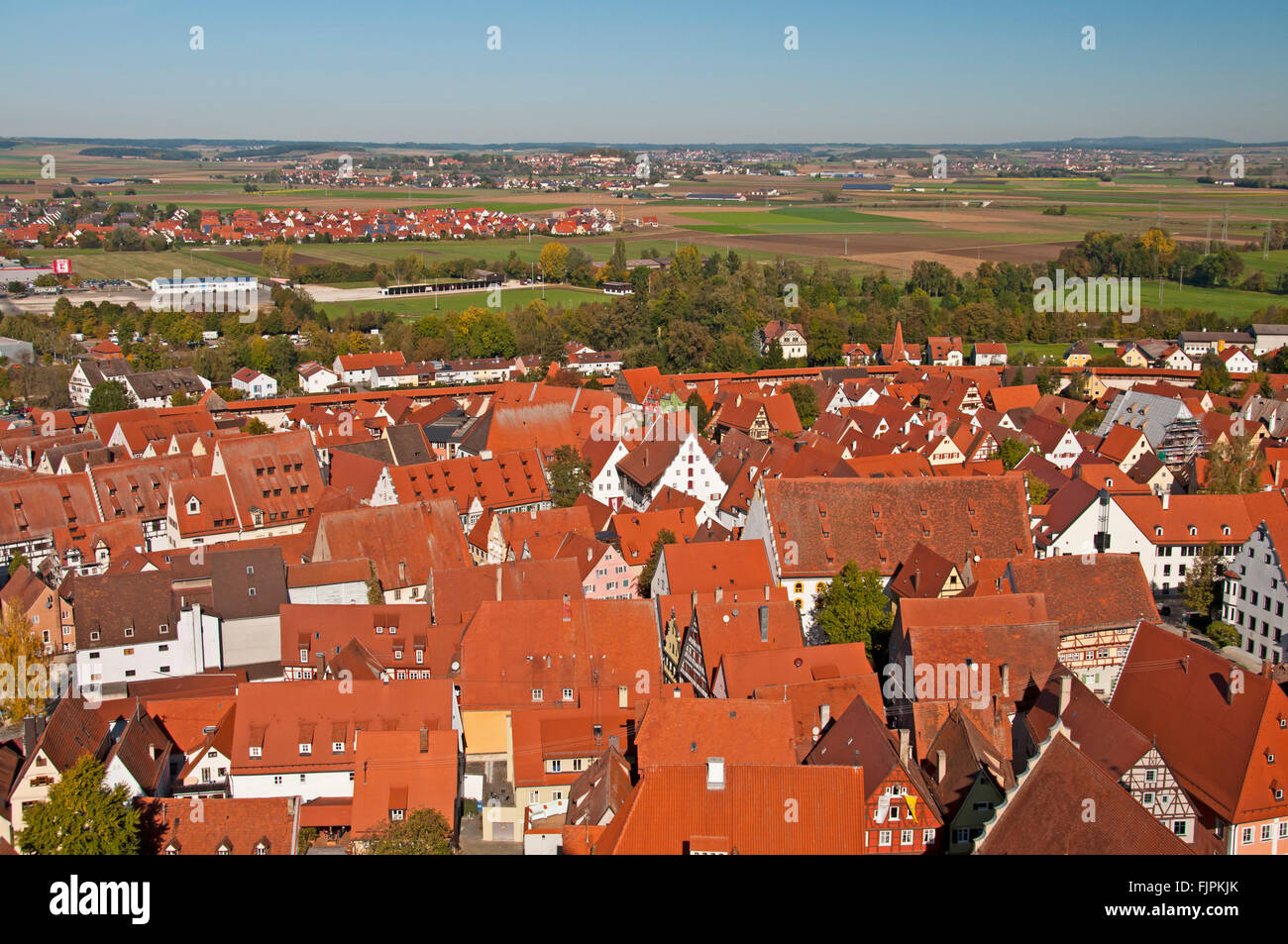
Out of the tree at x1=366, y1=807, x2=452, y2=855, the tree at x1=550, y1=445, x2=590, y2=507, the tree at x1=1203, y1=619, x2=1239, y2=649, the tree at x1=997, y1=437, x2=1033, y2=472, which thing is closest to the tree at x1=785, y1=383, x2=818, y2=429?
the tree at x1=997, y1=437, x2=1033, y2=472

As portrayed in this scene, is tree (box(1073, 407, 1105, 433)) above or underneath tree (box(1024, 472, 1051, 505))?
above

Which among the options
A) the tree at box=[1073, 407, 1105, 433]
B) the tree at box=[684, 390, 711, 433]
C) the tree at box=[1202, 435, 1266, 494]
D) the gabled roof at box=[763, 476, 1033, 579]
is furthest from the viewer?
the tree at box=[684, 390, 711, 433]

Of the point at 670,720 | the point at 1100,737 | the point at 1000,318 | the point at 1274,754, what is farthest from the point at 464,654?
the point at 1000,318

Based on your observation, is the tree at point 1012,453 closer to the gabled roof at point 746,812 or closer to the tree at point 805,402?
the tree at point 805,402

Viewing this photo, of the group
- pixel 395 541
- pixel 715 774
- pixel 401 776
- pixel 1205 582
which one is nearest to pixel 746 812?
pixel 715 774

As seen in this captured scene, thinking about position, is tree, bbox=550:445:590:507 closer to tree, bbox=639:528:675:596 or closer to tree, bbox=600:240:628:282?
tree, bbox=639:528:675:596
